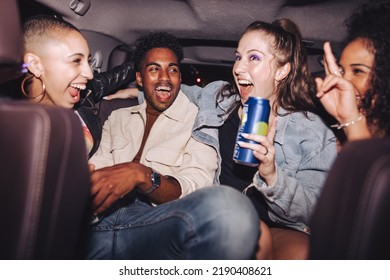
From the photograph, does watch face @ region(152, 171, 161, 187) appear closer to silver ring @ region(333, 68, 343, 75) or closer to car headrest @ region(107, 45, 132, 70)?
silver ring @ region(333, 68, 343, 75)

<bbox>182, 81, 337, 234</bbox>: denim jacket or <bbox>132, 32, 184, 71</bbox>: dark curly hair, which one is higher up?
<bbox>132, 32, 184, 71</bbox>: dark curly hair

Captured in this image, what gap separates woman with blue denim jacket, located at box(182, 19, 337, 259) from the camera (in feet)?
5.56

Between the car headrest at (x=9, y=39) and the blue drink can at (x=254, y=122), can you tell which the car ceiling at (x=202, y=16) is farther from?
the car headrest at (x=9, y=39)

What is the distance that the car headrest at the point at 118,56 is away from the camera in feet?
9.28

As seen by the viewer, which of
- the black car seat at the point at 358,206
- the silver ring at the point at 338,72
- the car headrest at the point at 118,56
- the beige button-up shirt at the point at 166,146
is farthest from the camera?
the car headrest at the point at 118,56

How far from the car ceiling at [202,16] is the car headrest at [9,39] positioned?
1.53m

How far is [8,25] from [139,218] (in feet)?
3.04

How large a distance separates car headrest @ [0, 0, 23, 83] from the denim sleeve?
115 cm

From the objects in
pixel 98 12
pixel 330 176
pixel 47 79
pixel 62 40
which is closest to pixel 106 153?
pixel 47 79

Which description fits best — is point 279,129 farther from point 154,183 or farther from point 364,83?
point 154,183

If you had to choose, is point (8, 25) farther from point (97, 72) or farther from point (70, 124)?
point (97, 72)

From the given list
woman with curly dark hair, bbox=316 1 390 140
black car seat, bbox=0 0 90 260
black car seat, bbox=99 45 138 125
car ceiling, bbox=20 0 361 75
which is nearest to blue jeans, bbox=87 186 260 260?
black car seat, bbox=0 0 90 260

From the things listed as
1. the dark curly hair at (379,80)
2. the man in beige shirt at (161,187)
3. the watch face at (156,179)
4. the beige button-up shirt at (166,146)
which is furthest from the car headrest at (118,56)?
the dark curly hair at (379,80)

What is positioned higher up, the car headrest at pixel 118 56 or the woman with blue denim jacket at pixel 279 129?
the car headrest at pixel 118 56
